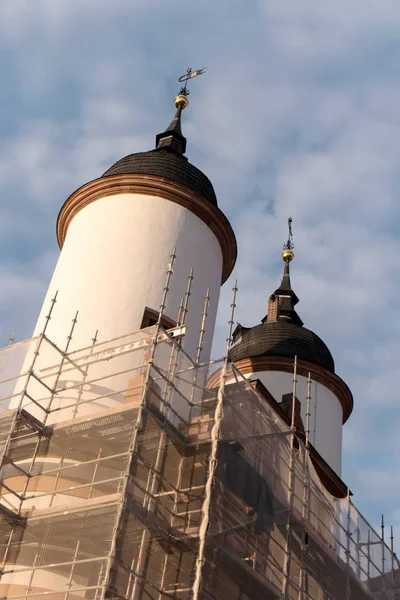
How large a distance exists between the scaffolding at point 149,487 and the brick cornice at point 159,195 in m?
4.45

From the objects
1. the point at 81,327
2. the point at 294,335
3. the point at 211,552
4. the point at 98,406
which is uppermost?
the point at 294,335

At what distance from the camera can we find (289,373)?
27875 mm

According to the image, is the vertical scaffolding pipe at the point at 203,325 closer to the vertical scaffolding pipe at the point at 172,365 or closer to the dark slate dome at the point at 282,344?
the vertical scaffolding pipe at the point at 172,365

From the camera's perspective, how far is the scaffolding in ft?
46.4

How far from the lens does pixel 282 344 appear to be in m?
28.7

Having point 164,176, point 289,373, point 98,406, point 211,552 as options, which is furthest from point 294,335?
point 211,552

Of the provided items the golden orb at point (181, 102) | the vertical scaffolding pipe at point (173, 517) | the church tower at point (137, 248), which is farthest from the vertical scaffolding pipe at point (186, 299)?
the golden orb at point (181, 102)

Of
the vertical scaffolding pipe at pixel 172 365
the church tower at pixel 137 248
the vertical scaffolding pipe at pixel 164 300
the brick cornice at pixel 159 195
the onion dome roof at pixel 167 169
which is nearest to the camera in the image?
the vertical scaffolding pipe at pixel 172 365

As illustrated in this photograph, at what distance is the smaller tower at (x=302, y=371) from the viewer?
26.2 metres

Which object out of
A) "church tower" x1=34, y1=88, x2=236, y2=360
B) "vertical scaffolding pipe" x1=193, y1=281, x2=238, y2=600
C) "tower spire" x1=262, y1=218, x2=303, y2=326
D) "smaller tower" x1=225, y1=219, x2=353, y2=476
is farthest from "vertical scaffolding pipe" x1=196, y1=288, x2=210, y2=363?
"tower spire" x1=262, y1=218, x2=303, y2=326

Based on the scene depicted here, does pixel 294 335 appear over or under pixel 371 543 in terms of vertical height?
over

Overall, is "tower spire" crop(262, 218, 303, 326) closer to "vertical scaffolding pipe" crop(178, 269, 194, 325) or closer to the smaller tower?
the smaller tower

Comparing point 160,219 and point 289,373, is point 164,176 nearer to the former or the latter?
point 160,219

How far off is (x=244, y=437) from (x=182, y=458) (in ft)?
3.95
